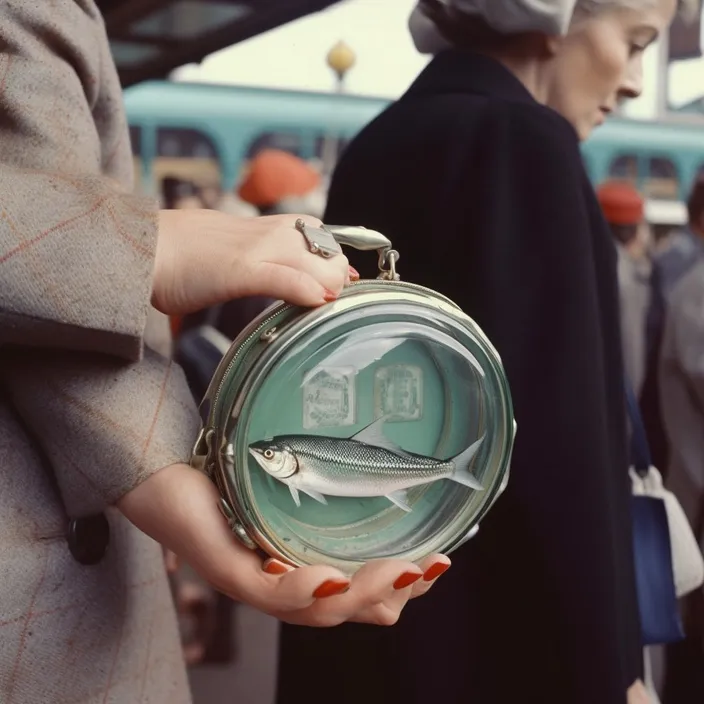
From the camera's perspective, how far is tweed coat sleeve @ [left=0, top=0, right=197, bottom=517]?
545 millimetres

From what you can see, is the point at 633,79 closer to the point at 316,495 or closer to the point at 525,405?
the point at 525,405

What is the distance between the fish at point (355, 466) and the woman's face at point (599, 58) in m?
0.70

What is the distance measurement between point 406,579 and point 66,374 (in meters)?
0.25

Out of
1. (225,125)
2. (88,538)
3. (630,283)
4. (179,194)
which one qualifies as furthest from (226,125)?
(88,538)

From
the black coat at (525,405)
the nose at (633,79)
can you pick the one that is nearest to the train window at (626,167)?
the nose at (633,79)

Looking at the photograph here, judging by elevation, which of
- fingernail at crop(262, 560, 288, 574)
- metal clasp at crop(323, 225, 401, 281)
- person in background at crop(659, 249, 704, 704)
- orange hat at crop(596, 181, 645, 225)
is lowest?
orange hat at crop(596, 181, 645, 225)

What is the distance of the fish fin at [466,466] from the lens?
625 millimetres

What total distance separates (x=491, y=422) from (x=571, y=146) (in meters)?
0.51

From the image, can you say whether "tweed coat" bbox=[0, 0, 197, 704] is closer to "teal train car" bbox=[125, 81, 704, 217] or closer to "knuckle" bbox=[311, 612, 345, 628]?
"knuckle" bbox=[311, 612, 345, 628]

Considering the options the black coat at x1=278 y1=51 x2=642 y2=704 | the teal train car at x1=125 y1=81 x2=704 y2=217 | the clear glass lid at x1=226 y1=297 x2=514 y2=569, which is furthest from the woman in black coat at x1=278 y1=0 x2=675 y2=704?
the teal train car at x1=125 y1=81 x2=704 y2=217

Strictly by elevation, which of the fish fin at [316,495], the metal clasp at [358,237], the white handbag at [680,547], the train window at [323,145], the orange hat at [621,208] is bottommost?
the train window at [323,145]

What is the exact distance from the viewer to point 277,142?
8.12 meters

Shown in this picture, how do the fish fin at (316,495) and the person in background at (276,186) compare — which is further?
the person in background at (276,186)

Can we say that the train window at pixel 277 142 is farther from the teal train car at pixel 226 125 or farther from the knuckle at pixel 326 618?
the knuckle at pixel 326 618
